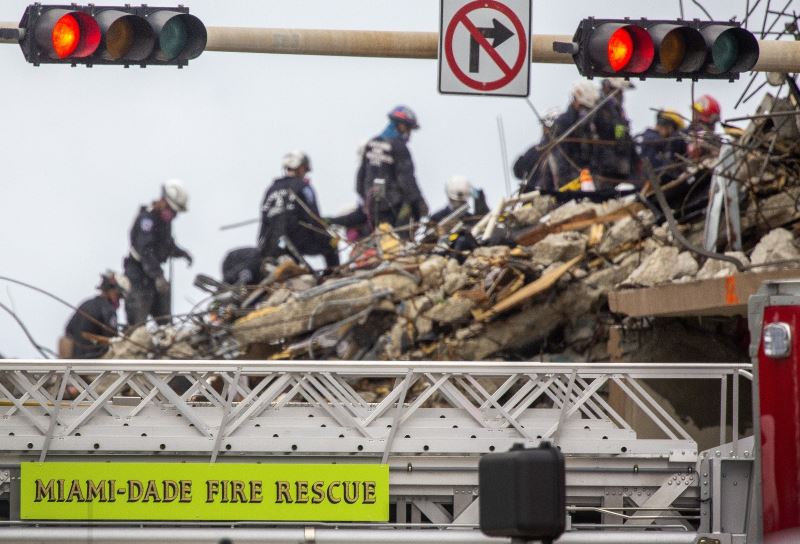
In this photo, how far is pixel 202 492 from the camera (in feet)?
27.8

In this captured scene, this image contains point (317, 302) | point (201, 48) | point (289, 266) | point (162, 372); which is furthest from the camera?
point (289, 266)

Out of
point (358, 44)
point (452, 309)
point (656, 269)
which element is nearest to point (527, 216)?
point (452, 309)

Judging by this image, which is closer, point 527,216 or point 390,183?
point 527,216

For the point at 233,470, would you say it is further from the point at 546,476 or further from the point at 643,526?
the point at 546,476

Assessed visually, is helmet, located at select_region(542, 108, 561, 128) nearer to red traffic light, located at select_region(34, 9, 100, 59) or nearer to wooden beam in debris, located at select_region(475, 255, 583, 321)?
wooden beam in debris, located at select_region(475, 255, 583, 321)

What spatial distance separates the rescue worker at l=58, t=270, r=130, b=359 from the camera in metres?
16.3

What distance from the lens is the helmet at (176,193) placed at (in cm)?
1973

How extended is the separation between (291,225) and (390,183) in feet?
4.72

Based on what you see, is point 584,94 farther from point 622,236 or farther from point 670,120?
point 622,236

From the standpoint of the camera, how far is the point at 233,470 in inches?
335

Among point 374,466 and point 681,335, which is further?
point 681,335

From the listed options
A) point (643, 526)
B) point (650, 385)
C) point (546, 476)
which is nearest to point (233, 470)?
point (643, 526)

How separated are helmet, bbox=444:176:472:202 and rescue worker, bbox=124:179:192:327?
3754 millimetres

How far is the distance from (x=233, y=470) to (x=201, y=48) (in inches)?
99.6
